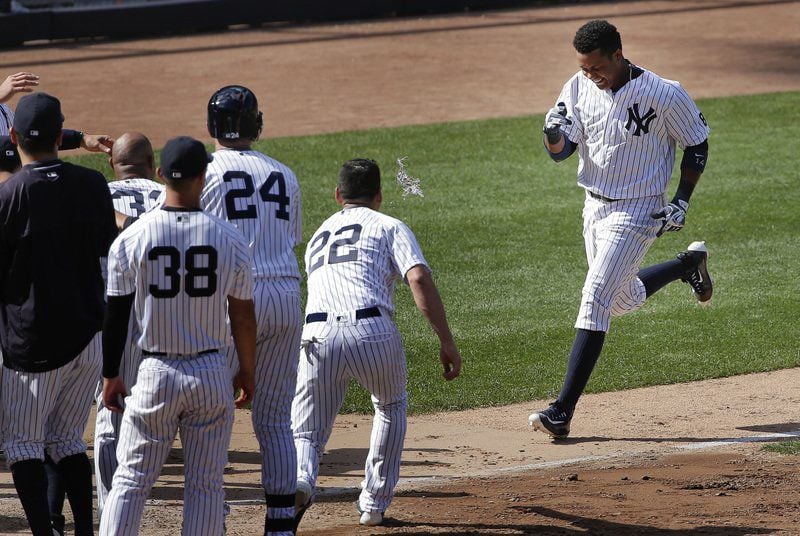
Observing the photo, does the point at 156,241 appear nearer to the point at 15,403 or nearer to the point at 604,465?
the point at 15,403

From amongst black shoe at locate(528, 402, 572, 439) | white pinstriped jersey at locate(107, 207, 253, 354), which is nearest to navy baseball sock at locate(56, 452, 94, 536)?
white pinstriped jersey at locate(107, 207, 253, 354)

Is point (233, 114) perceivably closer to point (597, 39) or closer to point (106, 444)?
point (106, 444)

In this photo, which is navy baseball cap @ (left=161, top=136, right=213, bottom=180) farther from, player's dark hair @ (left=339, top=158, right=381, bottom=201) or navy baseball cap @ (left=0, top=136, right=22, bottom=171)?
navy baseball cap @ (left=0, top=136, right=22, bottom=171)

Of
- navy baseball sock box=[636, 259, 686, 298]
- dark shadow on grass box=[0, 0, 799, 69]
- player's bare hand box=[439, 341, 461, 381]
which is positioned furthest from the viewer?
dark shadow on grass box=[0, 0, 799, 69]

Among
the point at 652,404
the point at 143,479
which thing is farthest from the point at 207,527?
the point at 652,404

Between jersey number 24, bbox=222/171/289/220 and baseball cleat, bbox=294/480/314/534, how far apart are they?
101cm

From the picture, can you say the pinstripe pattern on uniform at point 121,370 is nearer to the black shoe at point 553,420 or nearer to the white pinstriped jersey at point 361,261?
the white pinstriped jersey at point 361,261

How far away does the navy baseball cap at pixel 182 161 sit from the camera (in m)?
3.84

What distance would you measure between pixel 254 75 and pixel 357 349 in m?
13.3

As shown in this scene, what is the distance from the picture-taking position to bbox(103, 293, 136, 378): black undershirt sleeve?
392 cm

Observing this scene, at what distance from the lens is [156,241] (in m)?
3.81

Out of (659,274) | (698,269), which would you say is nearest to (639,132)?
(659,274)

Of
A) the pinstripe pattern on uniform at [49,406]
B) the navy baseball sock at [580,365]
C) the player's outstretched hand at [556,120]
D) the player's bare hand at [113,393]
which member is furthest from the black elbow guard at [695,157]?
the player's bare hand at [113,393]

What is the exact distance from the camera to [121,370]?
4.73 m
